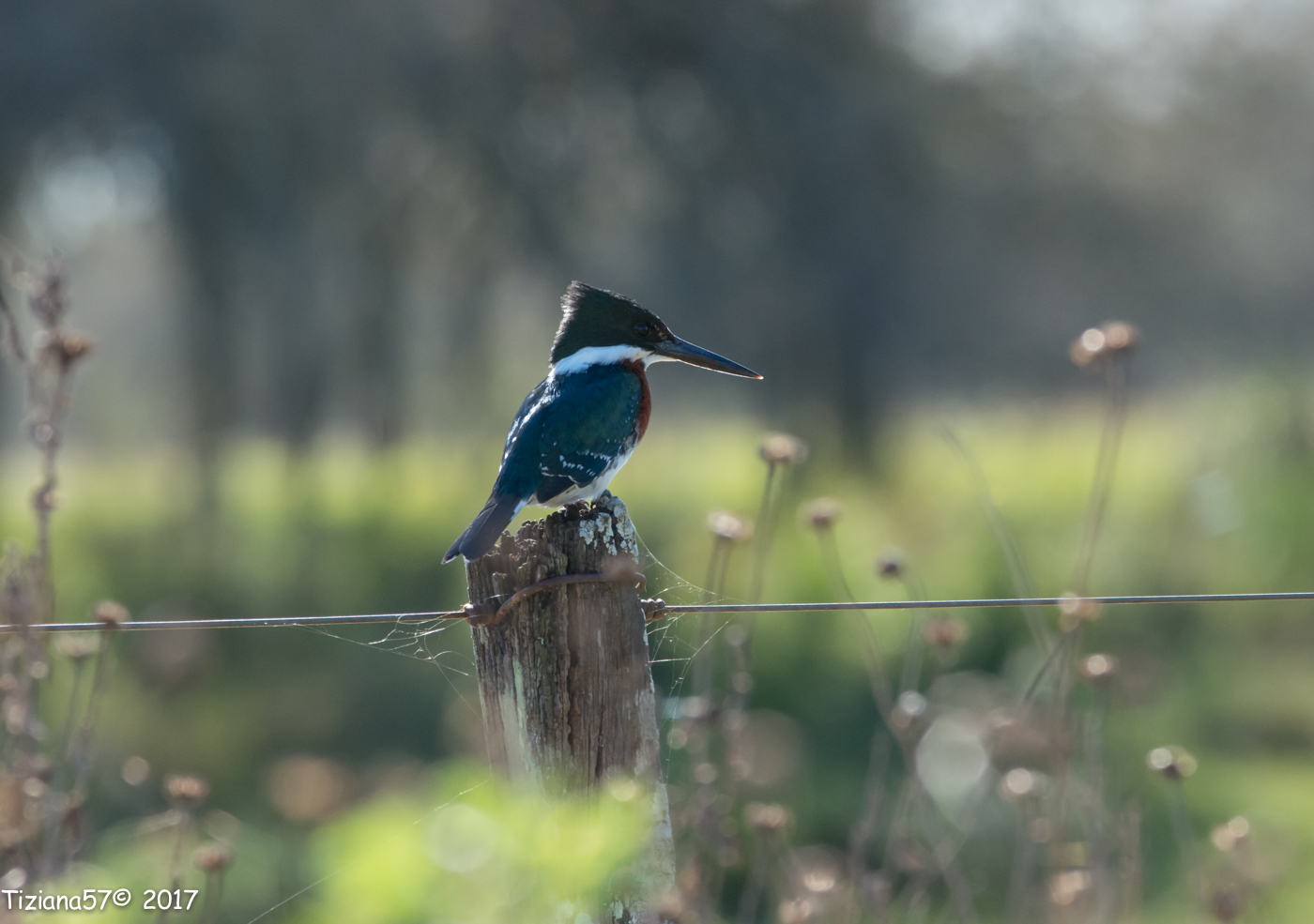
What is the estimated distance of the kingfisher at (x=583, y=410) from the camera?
2.80 m

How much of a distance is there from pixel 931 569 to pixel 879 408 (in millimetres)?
3651

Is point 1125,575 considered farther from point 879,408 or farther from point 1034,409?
point 1034,409

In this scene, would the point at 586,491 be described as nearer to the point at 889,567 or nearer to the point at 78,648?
the point at 889,567

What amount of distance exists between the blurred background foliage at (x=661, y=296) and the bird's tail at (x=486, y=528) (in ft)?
11.5

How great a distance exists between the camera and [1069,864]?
3.18 metres

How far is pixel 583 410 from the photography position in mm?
3008

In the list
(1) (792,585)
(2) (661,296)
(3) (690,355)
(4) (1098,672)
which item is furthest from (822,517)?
(2) (661,296)

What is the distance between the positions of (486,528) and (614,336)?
1.02 metres

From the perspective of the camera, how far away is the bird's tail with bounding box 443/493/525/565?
7.40 feet

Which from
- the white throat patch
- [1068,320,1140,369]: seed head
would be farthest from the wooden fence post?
the white throat patch

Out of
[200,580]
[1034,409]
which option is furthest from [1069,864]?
[1034,409]

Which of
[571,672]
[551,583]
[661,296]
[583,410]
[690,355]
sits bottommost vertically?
[571,672]

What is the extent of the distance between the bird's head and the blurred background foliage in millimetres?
3048

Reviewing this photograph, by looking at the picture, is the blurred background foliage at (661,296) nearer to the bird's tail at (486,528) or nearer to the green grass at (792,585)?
the green grass at (792,585)
